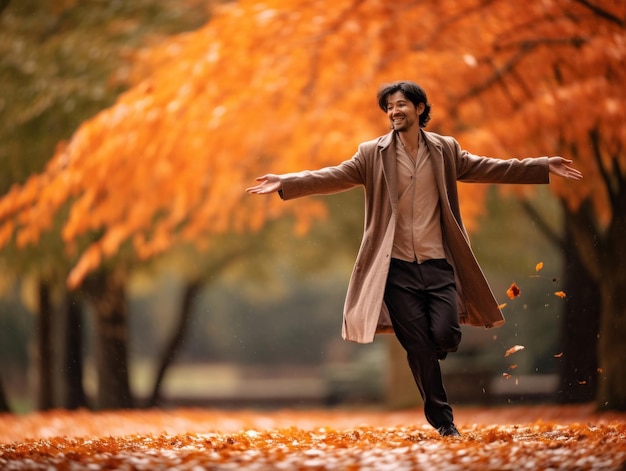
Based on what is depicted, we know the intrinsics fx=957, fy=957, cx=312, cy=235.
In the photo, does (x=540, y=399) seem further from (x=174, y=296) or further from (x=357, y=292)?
(x=174, y=296)

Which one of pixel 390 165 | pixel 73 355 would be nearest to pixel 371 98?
pixel 390 165

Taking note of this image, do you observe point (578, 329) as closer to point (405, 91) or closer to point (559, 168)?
point (559, 168)

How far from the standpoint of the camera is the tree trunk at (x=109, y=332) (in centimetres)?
1384

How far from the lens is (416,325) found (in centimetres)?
526

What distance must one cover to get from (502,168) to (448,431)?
4.97ft

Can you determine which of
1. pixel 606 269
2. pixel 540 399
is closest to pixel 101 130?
pixel 606 269

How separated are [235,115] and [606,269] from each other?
13.5 ft

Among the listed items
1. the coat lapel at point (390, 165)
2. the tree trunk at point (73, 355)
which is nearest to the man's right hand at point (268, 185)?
the coat lapel at point (390, 165)

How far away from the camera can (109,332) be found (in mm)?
13945

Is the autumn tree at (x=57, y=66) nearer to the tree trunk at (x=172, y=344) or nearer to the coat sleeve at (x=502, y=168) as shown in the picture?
the tree trunk at (x=172, y=344)

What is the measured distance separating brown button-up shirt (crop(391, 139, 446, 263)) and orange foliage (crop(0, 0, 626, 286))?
11.4 ft

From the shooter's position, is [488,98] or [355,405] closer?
[488,98]

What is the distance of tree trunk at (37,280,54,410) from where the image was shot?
567 inches

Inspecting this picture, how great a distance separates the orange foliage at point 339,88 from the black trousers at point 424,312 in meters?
3.73
